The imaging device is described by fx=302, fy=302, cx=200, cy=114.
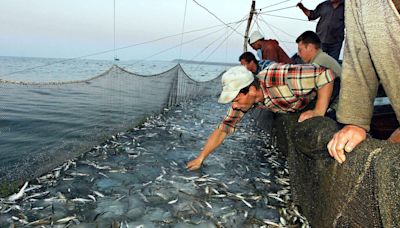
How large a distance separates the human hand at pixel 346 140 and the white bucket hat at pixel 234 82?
7.85ft

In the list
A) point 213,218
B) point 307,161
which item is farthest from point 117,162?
point 307,161

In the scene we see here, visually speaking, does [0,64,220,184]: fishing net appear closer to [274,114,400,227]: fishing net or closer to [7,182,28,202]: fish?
[7,182,28,202]: fish

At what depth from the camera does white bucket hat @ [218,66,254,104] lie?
16.5ft

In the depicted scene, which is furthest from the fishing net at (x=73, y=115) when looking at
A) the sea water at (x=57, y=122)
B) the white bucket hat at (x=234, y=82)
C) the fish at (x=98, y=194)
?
the white bucket hat at (x=234, y=82)

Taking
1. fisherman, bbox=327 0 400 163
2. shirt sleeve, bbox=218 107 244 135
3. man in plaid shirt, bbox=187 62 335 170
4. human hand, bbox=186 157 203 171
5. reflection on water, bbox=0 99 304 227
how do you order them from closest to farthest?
fisherman, bbox=327 0 400 163 < reflection on water, bbox=0 99 304 227 < man in plaid shirt, bbox=187 62 335 170 < shirt sleeve, bbox=218 107 244 135 < human hand, bbox=186 157 203 171

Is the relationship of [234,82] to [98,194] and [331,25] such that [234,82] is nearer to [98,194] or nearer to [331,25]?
[98,194]

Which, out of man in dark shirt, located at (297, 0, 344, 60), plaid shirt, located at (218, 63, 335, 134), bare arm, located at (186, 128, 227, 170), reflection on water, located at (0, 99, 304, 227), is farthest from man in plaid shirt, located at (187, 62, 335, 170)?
man in dark shirt, located at (297, 0, 344, 60)

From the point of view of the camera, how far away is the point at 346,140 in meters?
2.72

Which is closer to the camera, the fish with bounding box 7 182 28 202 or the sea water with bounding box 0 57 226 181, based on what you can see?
the fish with bounding box 7 182 28 202

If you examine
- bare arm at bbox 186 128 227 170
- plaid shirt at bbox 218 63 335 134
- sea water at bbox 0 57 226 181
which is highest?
plaid shirt at bbox 218 63 335 134

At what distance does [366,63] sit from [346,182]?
4.21 feet

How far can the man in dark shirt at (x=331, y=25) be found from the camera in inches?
356

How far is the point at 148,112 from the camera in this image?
13008 millimetres

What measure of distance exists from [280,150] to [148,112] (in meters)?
6.55
